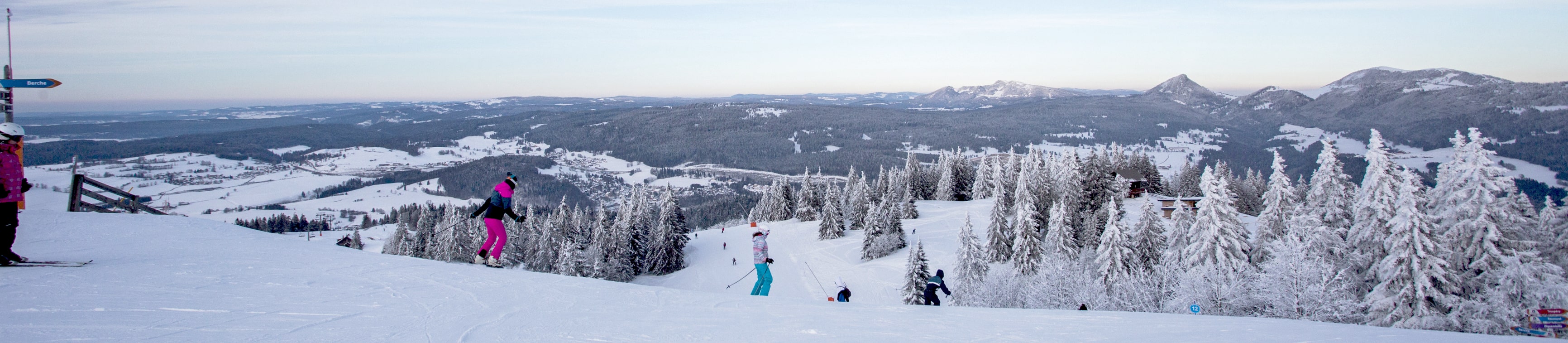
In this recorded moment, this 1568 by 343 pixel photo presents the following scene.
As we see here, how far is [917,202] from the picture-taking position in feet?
204

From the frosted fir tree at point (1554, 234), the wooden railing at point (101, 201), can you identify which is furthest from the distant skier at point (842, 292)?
the frosted fir tree at point (1554, 234)

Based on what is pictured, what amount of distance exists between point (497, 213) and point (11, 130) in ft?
21.8

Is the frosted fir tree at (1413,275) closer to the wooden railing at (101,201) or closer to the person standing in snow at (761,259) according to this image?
the person standing in snow at (761,259)

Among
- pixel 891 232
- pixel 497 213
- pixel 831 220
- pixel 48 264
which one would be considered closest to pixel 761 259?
pixel 497 213

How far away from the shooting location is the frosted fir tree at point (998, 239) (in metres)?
38.2

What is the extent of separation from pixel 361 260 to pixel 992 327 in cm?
1058

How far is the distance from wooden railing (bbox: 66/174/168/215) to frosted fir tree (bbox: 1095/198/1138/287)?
3158 cm

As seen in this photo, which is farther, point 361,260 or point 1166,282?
point 1166,282

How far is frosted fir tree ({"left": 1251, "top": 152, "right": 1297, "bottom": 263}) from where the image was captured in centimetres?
2530

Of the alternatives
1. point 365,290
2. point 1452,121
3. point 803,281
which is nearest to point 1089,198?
point 803,281

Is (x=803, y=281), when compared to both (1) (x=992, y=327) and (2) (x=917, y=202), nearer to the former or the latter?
(2) (x=917, y=202)

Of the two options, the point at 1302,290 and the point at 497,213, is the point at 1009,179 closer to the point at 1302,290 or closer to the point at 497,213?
the point at 1302,290

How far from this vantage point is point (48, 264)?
9.11 metres

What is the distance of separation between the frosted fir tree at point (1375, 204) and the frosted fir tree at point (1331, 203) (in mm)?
1169
